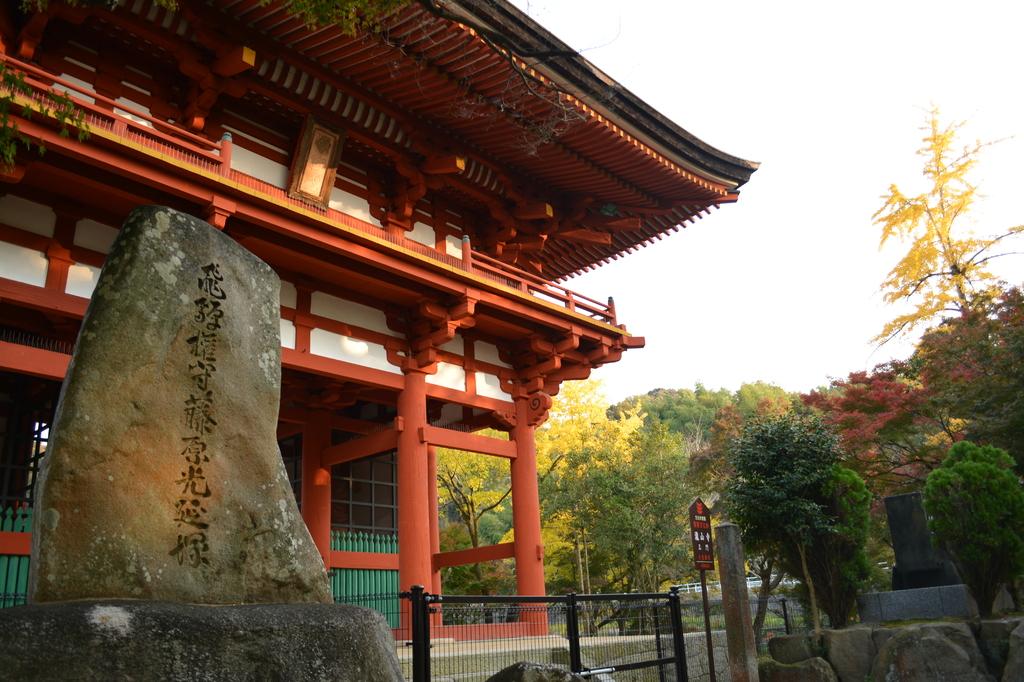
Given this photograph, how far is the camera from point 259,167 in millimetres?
9414

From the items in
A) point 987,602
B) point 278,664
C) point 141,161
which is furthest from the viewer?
point 987,602

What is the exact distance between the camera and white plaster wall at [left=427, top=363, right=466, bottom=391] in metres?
11.0

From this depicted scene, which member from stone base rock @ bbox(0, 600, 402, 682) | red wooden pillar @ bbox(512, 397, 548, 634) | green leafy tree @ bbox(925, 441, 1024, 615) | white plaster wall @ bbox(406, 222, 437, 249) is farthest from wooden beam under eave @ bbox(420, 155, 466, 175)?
green leafy tree @ bbox(925, 441, 1024, 615)

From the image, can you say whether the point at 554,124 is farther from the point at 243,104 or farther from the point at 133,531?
the point at 133,531

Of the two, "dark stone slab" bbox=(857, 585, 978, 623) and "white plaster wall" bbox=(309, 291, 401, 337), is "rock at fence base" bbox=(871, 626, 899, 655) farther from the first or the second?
"white plaster wall" bbox=(309, 291, 401, 337)

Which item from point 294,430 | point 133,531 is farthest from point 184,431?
point 294,430

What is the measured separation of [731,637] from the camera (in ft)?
29.9

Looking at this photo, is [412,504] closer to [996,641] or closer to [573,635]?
[573,635]

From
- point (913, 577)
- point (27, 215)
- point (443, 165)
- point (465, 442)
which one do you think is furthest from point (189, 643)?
point (913, 577)

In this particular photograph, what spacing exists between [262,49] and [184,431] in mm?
6249

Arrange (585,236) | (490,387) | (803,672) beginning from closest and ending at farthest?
1. (803,672)
2. (490,387)
3. (585,236)

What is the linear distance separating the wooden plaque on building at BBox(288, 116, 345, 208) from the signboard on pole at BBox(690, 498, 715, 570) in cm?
592

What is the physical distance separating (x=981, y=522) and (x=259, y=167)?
409 inches

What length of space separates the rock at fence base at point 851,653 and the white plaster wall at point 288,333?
8486 mm
